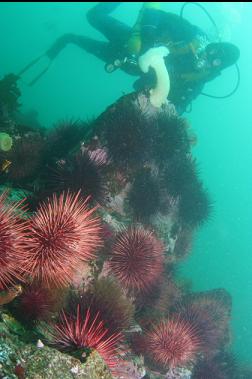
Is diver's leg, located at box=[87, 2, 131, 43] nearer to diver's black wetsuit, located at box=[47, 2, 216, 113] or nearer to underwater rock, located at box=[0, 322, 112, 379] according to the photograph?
diver's black wetsuit, located at box=[47, 2, 216, 113]

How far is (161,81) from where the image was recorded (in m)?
8.69

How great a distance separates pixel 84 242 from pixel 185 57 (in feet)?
26.9

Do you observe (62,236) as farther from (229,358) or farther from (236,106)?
(236,106)

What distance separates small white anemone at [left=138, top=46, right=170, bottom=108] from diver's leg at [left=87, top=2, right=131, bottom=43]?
2558 mm

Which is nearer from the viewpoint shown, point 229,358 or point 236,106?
point 229,358

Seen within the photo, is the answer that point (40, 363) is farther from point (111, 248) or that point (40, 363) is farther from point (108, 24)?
point (108, 24)

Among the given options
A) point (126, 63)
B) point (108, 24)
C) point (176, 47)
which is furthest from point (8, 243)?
point (108, 24)

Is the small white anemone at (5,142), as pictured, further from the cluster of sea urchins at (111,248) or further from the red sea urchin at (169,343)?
the red sea urchin at (169,343)

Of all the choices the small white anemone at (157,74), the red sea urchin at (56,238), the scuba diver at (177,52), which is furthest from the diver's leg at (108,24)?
the red sea urchin at (56,238)

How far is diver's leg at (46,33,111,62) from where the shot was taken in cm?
1216

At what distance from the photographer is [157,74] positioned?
8.70 m

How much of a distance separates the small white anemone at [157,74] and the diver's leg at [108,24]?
256 centimetres

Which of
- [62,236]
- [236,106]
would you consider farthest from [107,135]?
[236,106]

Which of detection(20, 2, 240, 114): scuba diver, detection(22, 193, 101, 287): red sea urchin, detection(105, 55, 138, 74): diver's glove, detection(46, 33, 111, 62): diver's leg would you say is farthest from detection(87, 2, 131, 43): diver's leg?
detection(22, 193, 101, 287): red sea urchin
